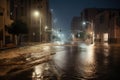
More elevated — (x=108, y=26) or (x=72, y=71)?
(x=108, y=26)

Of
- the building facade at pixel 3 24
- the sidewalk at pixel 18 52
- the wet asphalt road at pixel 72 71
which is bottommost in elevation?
the wet asphalt road at pixel 72 71

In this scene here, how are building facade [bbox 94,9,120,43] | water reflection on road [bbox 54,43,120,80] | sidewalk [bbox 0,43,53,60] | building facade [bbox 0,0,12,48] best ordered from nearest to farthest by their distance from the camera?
water reflection on road [bbox 54,43,120,80]
sidewalk [bbox 0,43,53,60]
building facade [bbox 0,0,12,48]
building facade [bbox 94,9,120,43]

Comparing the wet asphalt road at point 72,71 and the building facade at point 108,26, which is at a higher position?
the building facade at point 108,26

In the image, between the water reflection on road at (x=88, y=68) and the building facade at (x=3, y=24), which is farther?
the building facade at (x=3, y=24)

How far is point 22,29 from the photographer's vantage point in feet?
198

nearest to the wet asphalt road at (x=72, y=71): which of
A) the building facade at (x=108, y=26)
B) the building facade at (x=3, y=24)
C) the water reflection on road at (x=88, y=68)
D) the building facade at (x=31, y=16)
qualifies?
the water reflection on road at (x=88, y=68)

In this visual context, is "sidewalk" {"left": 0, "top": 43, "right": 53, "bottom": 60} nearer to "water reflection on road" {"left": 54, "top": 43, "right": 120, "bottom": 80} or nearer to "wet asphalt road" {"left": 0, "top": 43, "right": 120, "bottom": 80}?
"water reflection on road" {"left": 54, "top": 43, "right": 120, "bottom": 80}

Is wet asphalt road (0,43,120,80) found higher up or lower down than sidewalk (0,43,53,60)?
lower down

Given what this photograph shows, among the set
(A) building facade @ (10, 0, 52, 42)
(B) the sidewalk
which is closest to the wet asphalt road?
(B) the sidewalk

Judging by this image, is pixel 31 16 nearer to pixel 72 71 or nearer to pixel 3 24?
pixel 3 24

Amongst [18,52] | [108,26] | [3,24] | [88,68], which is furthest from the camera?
[108,26]

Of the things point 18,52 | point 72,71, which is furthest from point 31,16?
point 72,71

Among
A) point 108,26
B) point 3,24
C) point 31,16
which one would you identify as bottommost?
point 3,24

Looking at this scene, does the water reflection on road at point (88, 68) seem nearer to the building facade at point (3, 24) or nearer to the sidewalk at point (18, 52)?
the sidewalk at point (18, 52)
